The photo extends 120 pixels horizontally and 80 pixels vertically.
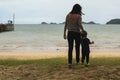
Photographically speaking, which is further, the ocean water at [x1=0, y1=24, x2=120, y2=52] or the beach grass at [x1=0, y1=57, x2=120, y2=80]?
the ocean water at [x1=0, y1=24, x2=120, y2=52]

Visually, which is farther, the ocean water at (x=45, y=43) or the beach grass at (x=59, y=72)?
the ocean water at (x=45, y=43)

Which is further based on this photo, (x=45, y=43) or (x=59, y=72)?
(x=45, y=43)

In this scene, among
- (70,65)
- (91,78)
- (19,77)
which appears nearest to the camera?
(91,78)

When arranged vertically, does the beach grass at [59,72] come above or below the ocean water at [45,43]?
above

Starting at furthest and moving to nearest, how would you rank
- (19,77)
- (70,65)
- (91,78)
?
(70,65)
(19,77)
(91,78)

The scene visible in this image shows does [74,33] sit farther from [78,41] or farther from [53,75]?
[53,75]

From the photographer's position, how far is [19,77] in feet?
32.9

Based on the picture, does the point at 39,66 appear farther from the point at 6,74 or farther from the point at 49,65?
the point at 6,74

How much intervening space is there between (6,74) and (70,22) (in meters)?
2.11

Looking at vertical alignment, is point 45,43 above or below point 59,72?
below

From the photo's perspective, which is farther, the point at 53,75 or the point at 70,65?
the point at 70,65

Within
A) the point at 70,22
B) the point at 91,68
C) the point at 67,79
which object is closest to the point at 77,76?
the point at 67,79

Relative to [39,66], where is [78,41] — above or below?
above

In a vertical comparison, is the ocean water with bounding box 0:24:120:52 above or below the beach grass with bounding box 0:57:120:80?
below
